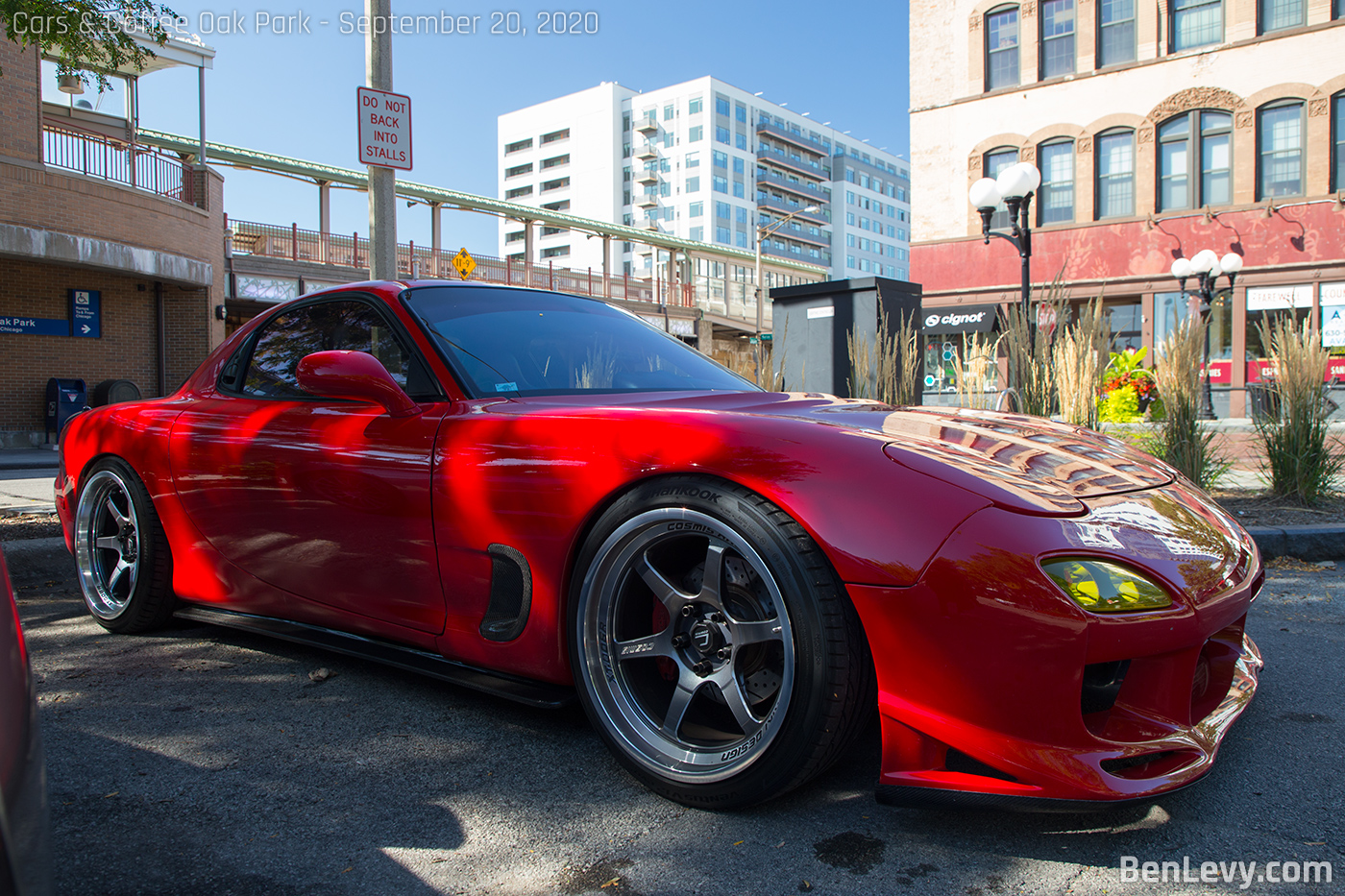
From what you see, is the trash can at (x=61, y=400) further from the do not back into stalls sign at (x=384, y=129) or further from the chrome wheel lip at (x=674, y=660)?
the chrome wheel lip at (x=674, y=660)

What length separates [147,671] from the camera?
303 cm

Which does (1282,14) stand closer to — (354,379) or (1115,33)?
(1115,33)

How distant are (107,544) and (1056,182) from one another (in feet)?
78.9

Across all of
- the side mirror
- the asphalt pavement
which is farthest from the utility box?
the asphalt pavement

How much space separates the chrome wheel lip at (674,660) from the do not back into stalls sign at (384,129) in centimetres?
521

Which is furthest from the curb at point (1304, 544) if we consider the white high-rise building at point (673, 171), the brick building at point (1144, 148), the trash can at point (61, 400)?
the white high-rise building at point (673, 171)

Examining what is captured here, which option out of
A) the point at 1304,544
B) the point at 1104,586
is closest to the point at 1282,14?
the point at 1304,544

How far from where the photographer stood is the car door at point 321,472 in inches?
98.3

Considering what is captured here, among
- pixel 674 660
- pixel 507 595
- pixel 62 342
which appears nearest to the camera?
pixel 674 660

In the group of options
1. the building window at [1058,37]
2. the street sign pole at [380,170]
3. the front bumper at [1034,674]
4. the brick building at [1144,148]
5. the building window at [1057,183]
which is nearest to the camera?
the front bumper at [1034,674]

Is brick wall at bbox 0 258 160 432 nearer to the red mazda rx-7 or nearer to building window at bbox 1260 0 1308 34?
the red mazda rx-7

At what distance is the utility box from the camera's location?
25.1 ft

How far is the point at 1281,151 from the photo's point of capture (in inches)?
806

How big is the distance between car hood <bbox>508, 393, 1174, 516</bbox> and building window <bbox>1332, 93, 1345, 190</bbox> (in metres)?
22.4
